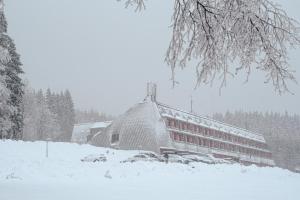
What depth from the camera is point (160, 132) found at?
52.4m

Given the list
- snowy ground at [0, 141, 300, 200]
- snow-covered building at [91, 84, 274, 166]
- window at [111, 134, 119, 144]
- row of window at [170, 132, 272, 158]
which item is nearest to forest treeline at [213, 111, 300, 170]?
row of window at [170, 132, 272, 158]

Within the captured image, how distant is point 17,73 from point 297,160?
3326 inches

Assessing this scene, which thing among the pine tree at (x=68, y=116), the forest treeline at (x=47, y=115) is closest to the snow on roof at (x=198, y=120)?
the forest treeline at (x=47, y=115)

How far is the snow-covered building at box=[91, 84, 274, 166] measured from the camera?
2077 inches

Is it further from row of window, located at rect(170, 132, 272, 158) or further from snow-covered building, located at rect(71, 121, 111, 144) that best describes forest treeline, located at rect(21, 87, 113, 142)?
row of window, located at rect(170, 132, 272, 158)

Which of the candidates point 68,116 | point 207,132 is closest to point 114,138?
point 207,132

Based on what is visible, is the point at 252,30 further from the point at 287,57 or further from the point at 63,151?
the point at 63,151

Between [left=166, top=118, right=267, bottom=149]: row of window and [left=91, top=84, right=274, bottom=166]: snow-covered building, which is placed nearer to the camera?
[left=91, top=84, right=274, bottom=166]: snow-covered building

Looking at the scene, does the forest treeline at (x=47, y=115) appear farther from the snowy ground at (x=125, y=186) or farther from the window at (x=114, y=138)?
the snowy ground at (x=125, y=186)

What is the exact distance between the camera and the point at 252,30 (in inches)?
248

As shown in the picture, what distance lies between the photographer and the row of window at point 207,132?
187ft

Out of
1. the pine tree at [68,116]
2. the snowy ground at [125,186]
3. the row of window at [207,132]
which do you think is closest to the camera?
the snowy ground at [125,186]

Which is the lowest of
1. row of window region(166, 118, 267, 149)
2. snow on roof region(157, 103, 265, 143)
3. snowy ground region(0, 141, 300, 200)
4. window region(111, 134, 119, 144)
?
snowy ground region(0, 141, 300, 200)

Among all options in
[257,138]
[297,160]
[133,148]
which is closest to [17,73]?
[133,148]
